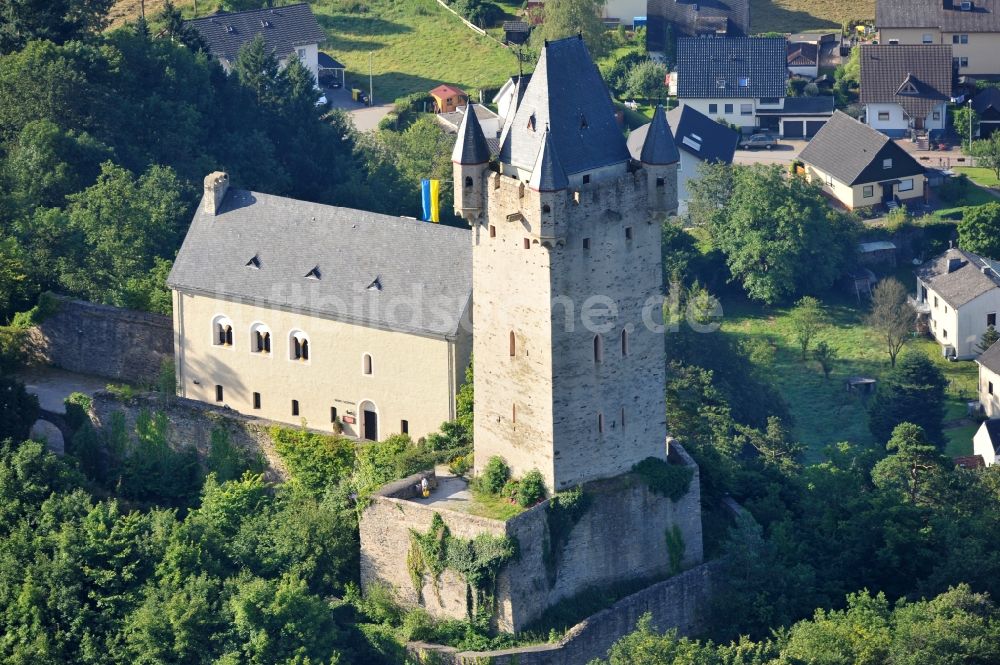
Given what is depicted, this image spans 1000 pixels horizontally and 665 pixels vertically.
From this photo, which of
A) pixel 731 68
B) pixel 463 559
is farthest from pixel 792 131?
pixel 463 559

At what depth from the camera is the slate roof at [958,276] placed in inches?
4557

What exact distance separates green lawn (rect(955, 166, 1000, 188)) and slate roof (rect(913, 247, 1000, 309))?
1183 centimetres

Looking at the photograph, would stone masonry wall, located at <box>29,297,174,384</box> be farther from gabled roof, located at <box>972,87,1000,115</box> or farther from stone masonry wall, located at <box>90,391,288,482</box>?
gabled roof, located at <box>972,87,1000,115</box>

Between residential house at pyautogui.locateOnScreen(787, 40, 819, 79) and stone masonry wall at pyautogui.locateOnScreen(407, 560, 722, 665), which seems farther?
residential house at pyautogui.locateOnScreen(787, 40, 819, 79)

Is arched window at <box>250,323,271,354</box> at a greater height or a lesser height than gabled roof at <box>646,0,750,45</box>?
lesser

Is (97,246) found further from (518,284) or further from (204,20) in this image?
(204,20)

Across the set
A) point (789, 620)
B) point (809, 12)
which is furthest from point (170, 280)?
point (809, 12)

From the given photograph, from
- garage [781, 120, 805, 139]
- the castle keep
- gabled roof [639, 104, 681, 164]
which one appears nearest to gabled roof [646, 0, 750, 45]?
garage [781, 120, 805, 139]

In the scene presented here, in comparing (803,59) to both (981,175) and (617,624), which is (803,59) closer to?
(981,175)

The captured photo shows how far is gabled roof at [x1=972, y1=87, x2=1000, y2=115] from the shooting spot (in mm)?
139250

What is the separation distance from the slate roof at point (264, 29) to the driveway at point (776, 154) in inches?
935

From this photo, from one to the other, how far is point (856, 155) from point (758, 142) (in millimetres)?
9901

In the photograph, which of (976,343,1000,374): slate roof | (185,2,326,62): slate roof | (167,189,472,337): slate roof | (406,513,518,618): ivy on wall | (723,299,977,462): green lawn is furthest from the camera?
(185,2,326,62): slate roof

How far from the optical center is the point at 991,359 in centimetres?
11131
